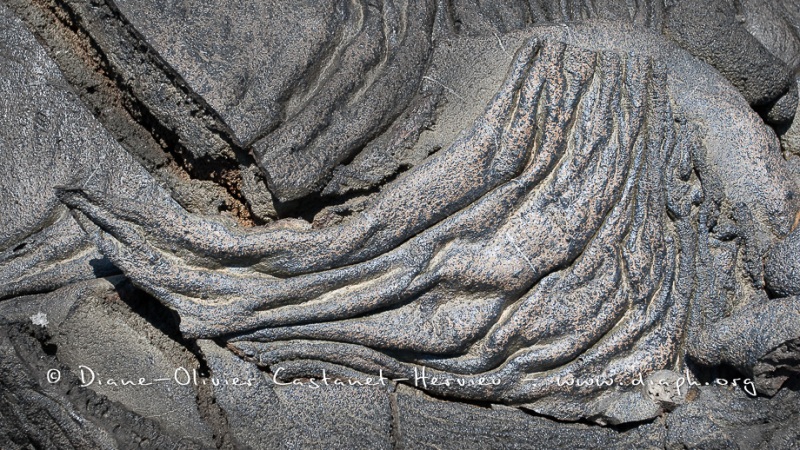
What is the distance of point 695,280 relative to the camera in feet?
7.46

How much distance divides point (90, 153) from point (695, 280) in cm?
193

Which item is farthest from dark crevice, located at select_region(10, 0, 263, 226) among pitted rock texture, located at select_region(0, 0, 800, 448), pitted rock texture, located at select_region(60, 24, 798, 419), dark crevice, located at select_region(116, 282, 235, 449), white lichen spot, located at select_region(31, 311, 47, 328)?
white lichen spot, located at select_region(31, 311, 47, 328)

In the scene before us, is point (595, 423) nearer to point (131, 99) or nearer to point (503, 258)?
point (503, 258)

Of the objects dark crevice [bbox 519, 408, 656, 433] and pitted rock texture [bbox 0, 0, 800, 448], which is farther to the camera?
dark crevice [bbox 519, 408, 656, 433]

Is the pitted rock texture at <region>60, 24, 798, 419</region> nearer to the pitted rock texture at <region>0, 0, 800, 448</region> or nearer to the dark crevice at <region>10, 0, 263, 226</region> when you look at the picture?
the pitted rock texture at <region>0, 0, 800, 448</region>

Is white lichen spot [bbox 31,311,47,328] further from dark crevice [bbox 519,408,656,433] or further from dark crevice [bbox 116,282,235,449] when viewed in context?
dark crevice [bbox 519,408,656,433]

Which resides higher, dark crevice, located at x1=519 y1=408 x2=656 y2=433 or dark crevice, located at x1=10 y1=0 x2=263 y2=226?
dark crevice, located at x1=10 y1=0 x2=263 y2=226

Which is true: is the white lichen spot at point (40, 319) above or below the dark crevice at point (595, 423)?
above

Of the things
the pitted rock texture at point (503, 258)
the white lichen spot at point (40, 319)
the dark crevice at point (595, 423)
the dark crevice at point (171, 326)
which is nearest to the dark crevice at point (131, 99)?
the pitted rock texture at point (503, 258)

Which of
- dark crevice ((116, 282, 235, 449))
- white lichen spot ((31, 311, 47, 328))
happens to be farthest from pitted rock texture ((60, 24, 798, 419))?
white lichen spot ((31, 311, 47, 328))

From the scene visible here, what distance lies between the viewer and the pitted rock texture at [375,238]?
2051 millimetres

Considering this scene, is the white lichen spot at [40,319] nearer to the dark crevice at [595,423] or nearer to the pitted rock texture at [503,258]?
the pitted rock texture at [503,258]

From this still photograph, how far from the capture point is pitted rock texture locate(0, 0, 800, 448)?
2051mm

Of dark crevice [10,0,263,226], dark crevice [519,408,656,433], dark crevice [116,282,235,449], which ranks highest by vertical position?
dark crevice [10,0,263,226]
